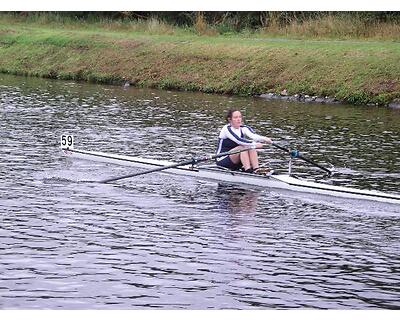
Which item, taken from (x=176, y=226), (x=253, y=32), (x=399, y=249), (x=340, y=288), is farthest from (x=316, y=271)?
(x=253, y=32)

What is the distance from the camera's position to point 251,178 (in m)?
23.8

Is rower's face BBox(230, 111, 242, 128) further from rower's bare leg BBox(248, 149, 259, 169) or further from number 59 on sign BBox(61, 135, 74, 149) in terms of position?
number 59 on sign BBox(61, 135, 74, 149)

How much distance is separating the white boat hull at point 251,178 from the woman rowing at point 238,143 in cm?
32

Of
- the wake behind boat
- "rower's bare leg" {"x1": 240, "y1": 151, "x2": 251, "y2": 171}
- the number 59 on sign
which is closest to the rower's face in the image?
"rower's bare leg" {"x1": 240, "y1": 151, "x2": 251, "y2": 171}

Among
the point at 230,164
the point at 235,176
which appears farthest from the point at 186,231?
the point at 230,164

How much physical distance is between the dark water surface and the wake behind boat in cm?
30

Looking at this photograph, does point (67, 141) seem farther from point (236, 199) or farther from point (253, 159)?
point (236, 199)

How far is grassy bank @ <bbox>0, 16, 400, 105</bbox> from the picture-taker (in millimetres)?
43812

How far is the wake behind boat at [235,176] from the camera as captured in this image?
Result: 21.8m

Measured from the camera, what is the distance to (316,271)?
16.4 metres

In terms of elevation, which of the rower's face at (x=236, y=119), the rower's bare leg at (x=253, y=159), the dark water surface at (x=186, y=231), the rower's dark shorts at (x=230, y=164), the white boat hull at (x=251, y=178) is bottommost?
the dark water surface at (x=186, y=231)

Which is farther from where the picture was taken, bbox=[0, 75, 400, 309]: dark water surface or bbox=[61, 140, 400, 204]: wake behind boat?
bbox=[61, 140, 400, 204]: wake behind boat

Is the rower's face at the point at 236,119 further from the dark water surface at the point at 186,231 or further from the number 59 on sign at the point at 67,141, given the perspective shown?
the number 59 on sign at the point at 67,141

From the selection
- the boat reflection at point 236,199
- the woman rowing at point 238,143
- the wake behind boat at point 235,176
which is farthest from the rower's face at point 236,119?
the boat reflection at point 236,199
